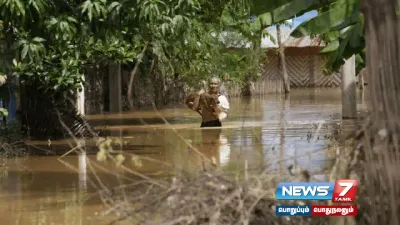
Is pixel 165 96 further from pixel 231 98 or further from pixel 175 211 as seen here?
pixel 175 211

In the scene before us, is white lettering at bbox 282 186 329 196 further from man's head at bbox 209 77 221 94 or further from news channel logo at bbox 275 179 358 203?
man's head at bbox 209 77 221 94

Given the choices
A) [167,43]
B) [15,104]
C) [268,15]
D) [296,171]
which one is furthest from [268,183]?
[15,104]

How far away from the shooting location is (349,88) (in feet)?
52.1

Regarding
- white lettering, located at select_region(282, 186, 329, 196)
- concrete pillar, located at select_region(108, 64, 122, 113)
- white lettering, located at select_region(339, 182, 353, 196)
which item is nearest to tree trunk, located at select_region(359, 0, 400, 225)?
white lettering, located at select_region(339, 182, 353, 196)

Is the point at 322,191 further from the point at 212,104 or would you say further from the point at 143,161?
the point at 212,104

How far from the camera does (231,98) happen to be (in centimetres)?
3306

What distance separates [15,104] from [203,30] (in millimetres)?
5214

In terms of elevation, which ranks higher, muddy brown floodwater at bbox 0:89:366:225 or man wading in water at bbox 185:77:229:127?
man wading in water at bbox 185:77:229:127

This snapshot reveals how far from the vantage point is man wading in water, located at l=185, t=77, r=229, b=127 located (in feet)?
48.0

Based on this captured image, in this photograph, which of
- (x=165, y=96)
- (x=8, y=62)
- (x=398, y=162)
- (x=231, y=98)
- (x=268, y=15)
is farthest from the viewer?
(x=231, y=98)

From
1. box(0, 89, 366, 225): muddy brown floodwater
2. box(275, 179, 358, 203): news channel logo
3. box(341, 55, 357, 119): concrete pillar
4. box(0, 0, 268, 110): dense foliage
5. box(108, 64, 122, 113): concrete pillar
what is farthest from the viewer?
box(108, 64, 122, 113): concrete pillar

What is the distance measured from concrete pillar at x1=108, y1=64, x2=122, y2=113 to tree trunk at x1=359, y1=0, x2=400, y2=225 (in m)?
19.7

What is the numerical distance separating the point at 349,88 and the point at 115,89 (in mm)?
10086

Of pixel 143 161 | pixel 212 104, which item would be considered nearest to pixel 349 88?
pixel 212 104
